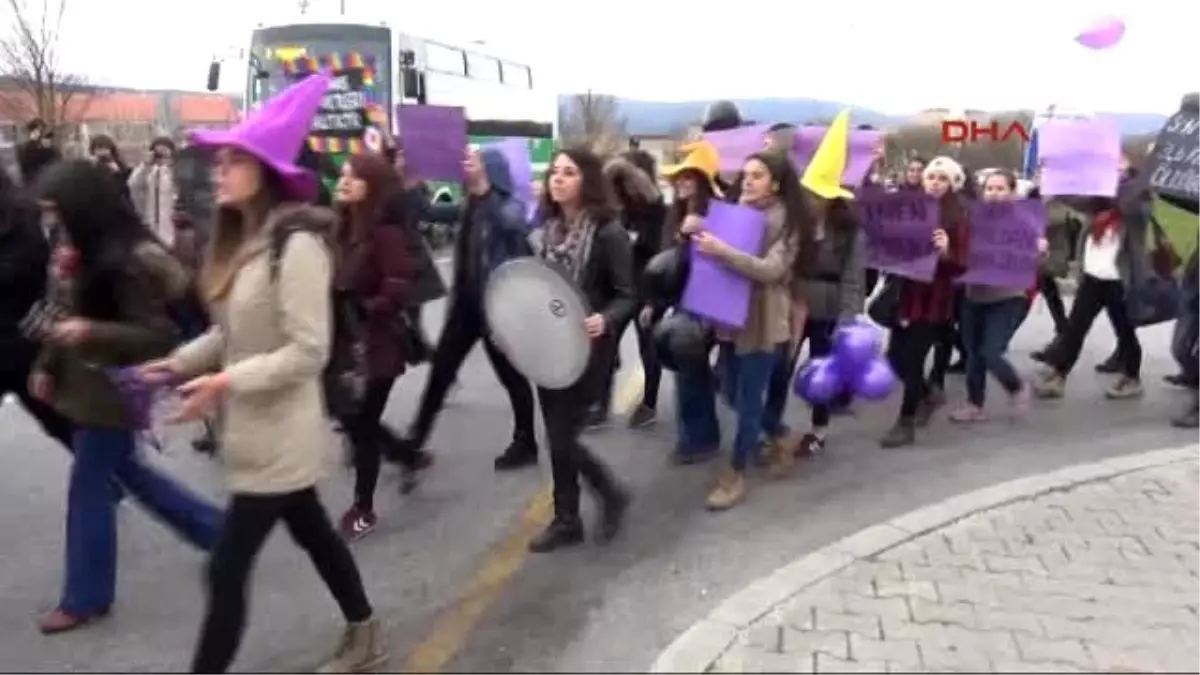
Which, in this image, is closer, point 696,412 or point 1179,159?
point 696,412

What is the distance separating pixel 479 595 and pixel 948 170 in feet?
12.9

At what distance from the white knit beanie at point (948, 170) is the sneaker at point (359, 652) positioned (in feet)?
14.8

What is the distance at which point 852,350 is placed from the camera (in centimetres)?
706

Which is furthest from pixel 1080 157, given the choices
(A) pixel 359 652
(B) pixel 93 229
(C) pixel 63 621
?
(C) pixel 63 621

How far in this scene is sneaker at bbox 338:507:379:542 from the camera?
5684mm

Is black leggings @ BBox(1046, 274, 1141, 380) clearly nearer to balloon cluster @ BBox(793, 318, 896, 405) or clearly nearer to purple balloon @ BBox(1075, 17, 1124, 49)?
purple balloon @ BBox(1075, 17, 1124, 49)

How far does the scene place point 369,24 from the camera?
1948 cm

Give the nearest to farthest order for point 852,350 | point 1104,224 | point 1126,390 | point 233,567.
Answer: point 233,567 → point 852,350 → point 1104,224 → point 1126,390

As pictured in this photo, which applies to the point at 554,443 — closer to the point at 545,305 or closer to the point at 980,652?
the point at 545,305

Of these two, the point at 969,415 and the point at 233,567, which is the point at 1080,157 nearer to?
the point at 969,415

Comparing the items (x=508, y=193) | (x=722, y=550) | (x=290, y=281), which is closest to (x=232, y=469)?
(x=290, y=281)

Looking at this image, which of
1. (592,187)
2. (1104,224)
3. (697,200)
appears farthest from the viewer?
(1104,224)

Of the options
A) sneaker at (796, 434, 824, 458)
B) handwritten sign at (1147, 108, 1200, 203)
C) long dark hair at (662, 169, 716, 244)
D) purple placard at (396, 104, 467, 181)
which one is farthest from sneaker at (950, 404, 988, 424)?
purple placard at (396, 104, 467, 181)

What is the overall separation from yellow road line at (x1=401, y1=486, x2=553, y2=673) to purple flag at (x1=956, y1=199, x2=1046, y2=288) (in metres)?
2.97
